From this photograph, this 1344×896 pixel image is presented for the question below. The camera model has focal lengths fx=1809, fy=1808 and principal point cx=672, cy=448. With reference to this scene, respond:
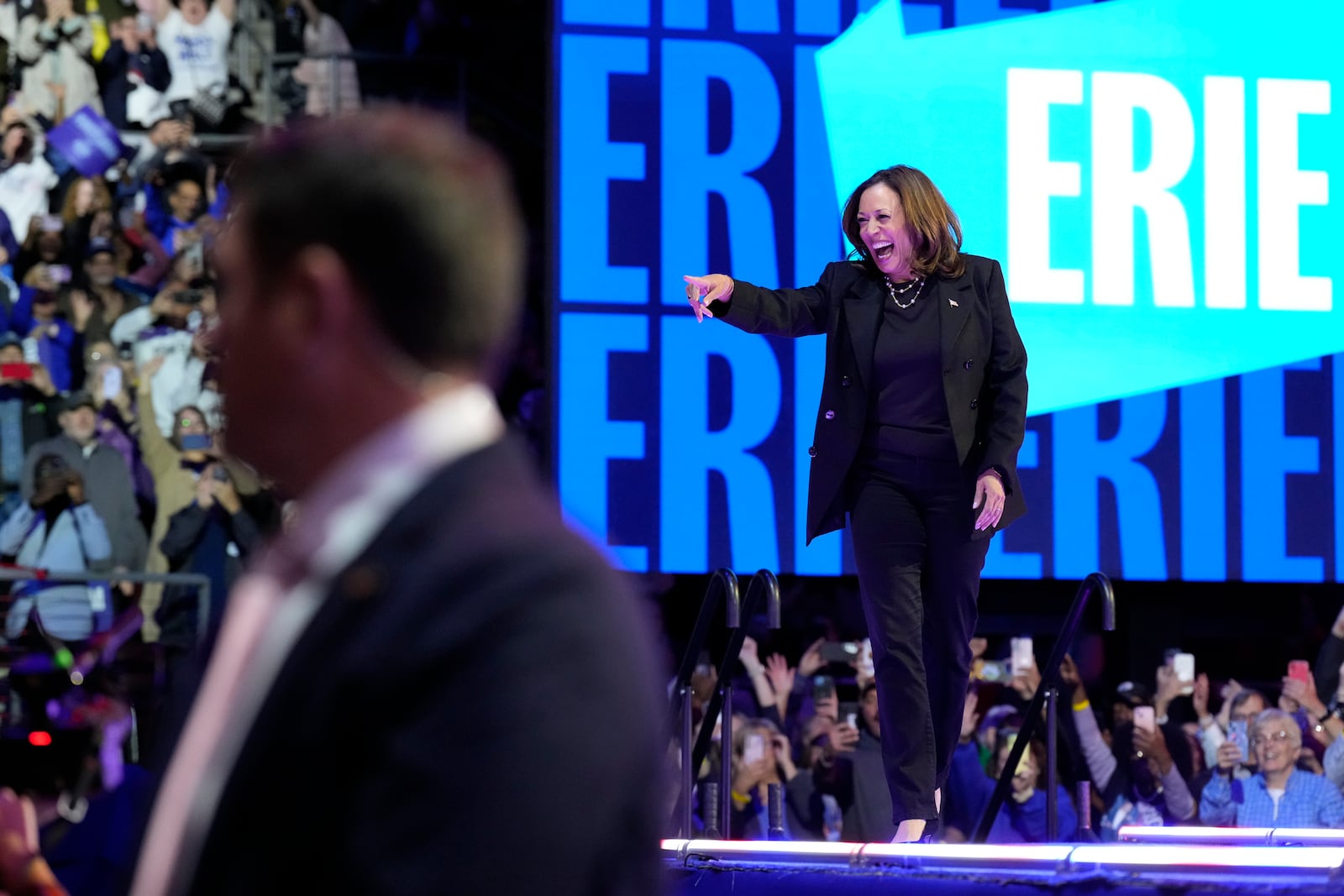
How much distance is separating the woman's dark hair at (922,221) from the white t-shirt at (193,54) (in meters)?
7.37

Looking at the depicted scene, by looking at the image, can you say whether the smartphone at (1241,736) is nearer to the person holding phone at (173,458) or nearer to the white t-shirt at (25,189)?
the person holding phone at (173,458)

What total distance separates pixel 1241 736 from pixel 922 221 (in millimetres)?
3838

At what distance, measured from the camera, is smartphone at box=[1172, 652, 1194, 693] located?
7957mm

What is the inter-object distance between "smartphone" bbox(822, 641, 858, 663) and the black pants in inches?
146

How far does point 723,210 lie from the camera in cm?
821

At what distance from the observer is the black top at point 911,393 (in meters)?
4.32

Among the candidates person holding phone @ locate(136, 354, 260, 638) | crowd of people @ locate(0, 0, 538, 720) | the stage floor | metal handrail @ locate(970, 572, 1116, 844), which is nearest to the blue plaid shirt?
metal handrail @ locate(970, 572, 1116, 844)

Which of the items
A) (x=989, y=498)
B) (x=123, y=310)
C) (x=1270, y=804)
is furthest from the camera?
(x=123, y=310)

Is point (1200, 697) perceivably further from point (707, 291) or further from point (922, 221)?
point (707, 291)

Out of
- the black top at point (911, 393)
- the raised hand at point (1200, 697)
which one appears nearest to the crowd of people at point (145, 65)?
the raised hand at point (1200, 697)

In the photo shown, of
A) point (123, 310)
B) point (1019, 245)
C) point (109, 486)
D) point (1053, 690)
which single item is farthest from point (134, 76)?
point (1053, 690)

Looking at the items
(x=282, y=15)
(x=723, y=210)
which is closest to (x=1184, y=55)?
(x=723, y=210)

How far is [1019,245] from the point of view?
8297mm

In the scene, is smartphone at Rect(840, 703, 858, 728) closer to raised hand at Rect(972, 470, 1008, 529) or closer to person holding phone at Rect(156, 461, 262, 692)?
person holding phone at Rect(156, 461, 262, 692)
